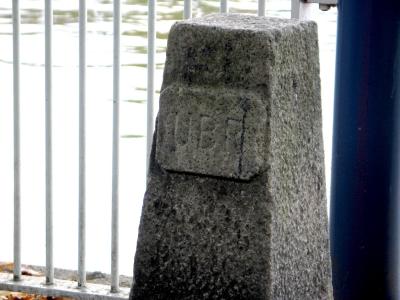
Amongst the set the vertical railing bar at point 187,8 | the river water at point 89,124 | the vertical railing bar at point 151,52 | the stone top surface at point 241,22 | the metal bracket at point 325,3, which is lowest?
the river water at point 89,124

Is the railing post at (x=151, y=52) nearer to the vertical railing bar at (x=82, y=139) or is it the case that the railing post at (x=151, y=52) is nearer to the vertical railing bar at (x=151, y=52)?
the vertical railing bar at (x=151, y=52)

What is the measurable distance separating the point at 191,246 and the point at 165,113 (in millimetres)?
428

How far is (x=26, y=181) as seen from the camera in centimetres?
765

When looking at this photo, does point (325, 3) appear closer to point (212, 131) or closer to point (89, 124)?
point (212, 131)

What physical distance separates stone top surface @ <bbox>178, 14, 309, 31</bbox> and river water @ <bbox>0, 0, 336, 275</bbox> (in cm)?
118

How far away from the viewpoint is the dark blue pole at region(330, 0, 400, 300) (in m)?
4.70

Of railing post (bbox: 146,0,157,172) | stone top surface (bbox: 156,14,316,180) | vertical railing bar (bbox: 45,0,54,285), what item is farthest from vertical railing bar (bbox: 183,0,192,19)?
stone top surface (bbox: 156,14,316,180)

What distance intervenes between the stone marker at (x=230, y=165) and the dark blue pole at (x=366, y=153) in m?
0.77

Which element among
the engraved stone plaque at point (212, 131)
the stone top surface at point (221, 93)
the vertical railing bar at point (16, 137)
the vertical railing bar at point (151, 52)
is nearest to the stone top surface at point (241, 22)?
the stone top surface at point (221, 93)

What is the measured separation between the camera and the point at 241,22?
3.91 m

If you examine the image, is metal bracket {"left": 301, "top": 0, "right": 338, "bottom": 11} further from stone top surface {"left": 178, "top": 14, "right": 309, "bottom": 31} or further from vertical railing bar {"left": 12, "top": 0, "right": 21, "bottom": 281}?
vertical railing bar {"left": 12, "top": 0, "right": 21, "bottom": 281}

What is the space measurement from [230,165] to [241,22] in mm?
485

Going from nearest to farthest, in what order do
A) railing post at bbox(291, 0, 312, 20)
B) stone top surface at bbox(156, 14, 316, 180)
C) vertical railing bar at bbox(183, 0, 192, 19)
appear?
stone top surface at bbox(156, 14, 316, 180) < railing post at bbox(291, 0, 312, 20) < vertical railing bar at bbox(183, 0, 192, 19)

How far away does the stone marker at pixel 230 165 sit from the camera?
3713 mm
